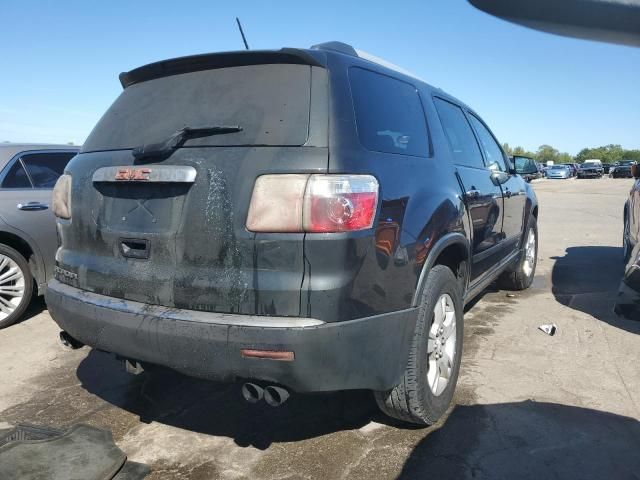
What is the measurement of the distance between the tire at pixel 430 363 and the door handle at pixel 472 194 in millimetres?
635

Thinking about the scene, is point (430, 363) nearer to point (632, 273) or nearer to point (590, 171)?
point (632, 273)

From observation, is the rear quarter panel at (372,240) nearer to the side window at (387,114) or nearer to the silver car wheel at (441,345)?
the side window at (387,114)

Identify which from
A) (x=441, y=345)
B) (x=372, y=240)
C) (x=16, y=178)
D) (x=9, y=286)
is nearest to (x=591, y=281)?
(x=441, y=345)

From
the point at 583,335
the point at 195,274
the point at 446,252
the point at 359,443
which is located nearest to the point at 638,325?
the point at 583,335

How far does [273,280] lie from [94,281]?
102cm

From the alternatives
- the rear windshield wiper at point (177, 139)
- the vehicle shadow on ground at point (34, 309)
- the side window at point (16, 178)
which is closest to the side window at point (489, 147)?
the rear windshield wiper at point (177, 139)

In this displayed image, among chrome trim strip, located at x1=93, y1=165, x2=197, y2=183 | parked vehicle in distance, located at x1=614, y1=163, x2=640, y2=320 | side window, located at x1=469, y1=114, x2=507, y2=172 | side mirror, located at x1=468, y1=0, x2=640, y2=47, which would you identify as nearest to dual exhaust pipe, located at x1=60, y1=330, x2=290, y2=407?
chrome trim strip, located at x1=93, y1=165, x2=197, y2=183

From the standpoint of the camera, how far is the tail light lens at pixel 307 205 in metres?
2.05

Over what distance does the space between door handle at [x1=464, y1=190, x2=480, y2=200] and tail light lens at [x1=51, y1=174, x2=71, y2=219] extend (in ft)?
7.62

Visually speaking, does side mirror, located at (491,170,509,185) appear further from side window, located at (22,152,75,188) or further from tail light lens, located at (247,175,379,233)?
side window, located at (22,152,75,188)

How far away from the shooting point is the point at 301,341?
1989mm

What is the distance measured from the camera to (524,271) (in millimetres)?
5816

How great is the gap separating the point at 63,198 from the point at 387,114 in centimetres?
180

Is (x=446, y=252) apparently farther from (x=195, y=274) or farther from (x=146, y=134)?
(x=146, y=134)
